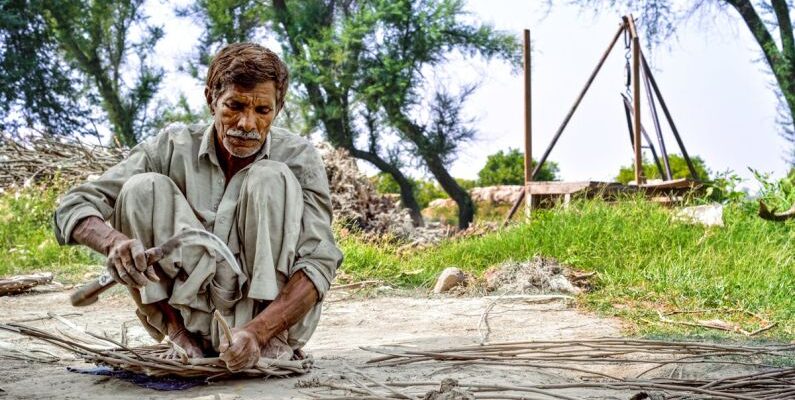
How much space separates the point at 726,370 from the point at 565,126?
→ 618 cm

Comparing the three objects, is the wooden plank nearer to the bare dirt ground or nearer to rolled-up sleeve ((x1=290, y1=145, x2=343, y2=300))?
the bare dirt ground

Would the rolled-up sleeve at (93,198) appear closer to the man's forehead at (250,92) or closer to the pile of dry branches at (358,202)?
the man's forehead at (250,92)

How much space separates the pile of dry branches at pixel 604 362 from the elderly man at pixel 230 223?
328 mm

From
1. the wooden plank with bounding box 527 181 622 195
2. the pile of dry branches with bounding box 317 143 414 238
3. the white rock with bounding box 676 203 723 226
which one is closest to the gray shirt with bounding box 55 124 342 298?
the white rock with bounding box 676 203 723 226

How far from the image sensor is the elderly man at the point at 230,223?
2865 mm

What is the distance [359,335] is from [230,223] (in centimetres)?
214

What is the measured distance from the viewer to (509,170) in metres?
18.3

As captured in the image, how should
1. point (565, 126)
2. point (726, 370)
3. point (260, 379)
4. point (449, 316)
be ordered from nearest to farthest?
point (260, 379), point (726, 370), point (449, 316), point (565, 126)

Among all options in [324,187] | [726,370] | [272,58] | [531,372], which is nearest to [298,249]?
[324,187]

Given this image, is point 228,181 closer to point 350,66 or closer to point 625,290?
point 625,290

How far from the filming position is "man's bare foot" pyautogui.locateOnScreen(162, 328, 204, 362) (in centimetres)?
296

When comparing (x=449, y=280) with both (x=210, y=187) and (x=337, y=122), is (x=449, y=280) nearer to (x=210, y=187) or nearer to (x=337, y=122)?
(x=210, y=187)

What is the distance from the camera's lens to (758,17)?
15.0 meters

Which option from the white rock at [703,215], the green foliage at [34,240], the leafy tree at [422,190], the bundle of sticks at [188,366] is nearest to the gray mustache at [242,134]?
the bundle of sticks at [188,366]
